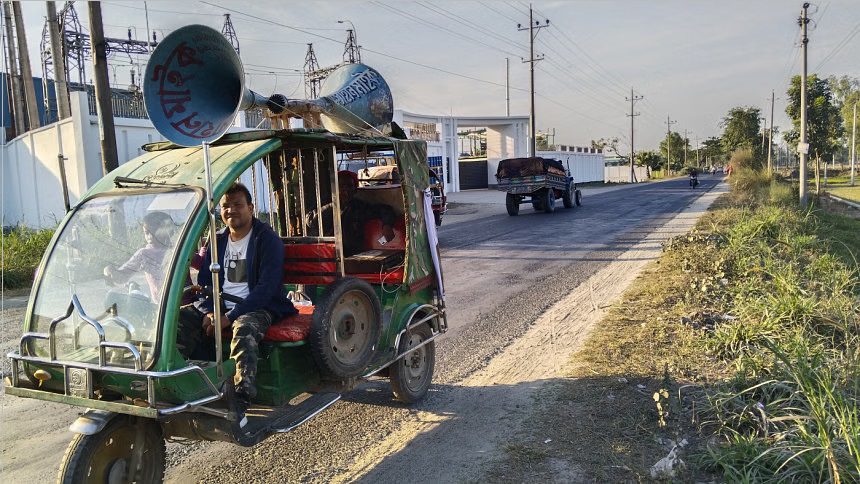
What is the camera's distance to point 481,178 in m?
46.5

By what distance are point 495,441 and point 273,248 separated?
1996 mm

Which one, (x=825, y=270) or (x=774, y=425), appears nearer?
(x=774, y=425)

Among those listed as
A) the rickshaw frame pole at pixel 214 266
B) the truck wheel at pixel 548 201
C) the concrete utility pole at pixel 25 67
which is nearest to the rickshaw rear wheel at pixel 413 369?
the rickshaw frame pole at pixel 214 266

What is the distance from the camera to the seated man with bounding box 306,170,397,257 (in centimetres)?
516

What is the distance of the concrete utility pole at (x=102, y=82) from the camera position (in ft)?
28.8

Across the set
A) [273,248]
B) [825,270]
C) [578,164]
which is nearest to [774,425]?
[273,248]

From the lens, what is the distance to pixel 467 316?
7.67 m

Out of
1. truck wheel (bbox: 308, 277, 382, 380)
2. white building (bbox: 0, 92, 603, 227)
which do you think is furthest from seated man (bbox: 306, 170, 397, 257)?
white building (bbox: 0, 92, 603, 227)

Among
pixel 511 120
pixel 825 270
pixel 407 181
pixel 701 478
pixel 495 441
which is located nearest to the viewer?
pixel 701 478

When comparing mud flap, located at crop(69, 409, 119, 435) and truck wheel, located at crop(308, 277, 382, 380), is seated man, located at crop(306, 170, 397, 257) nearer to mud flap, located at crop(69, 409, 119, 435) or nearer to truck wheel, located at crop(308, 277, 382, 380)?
truck wheel, located at crop(308, 277, 382, 380)

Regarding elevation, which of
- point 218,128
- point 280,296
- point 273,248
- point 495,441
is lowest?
point 495,441

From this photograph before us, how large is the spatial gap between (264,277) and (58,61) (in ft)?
48.0

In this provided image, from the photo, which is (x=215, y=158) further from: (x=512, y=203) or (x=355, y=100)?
(x=512, y=203)

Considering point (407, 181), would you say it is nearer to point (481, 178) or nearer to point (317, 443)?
point (317, 443)
